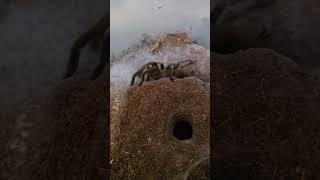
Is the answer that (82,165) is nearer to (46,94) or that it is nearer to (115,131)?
(115,131)

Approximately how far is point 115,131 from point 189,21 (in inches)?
32.9

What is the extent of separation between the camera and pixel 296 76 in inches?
133

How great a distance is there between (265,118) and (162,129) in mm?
626

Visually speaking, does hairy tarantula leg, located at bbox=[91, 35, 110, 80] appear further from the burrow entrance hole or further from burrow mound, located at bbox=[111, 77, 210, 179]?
the burrow entrance hole

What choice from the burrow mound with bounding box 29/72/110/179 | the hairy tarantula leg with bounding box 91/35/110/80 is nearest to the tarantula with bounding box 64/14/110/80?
the hairy tarantula leg with bounding box 91/35/110/80

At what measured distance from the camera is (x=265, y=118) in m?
3.32

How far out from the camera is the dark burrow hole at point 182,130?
11.3 feet

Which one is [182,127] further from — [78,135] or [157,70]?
[78,135]

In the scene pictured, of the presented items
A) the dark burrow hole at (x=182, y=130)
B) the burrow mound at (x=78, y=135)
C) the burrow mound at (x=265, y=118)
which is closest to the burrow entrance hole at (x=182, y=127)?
the dark burrow hole at (x=182, y=130)

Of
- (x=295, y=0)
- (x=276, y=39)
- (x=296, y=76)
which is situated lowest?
(x=296, y=76)

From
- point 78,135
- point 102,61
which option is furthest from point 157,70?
point 78,135

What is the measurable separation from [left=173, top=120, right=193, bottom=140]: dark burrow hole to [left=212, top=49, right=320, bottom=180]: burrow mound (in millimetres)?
185

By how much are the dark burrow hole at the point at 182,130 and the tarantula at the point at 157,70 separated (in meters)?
0.29

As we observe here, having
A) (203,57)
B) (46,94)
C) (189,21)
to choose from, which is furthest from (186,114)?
(46,94)
